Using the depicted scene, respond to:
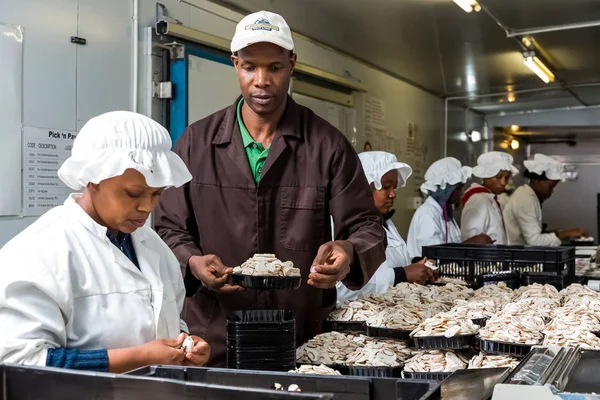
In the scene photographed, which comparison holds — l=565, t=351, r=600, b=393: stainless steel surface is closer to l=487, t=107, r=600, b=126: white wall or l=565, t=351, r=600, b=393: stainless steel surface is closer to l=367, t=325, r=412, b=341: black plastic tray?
l=367, t=325, r=412, b=341: black plastic tray

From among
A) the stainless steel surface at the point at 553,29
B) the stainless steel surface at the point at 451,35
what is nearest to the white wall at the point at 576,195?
the stainless steel surface at the point at 451,35

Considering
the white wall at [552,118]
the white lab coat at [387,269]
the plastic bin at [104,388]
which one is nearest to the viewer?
the plastic bin at [104,388]

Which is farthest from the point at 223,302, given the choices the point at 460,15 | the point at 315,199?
the point at 460,15

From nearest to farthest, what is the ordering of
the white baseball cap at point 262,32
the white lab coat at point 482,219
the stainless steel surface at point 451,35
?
the white baseball cap at point 262,32 → the stainless steel surface at point 451,35 → the white lab coat at point 482,219

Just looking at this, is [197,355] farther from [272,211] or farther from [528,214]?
[528,214]

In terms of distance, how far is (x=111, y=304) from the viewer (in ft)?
5.56

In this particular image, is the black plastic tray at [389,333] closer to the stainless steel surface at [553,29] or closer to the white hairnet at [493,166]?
the white hairnet at [493,166]

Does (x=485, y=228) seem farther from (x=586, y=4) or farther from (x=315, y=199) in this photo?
(x=315, y=199)

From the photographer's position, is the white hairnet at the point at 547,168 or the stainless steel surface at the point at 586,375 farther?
the white hairnet at the point at 547,168

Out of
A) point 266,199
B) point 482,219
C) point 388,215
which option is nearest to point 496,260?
point 388,215

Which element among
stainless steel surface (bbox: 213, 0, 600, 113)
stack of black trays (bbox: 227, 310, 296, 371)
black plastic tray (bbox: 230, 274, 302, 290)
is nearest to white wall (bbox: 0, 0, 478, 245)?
stainless steel surface (bbox: 213, 0, 600, 113)

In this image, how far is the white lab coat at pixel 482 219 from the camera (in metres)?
6.27

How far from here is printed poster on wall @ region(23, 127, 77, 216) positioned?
3.33 metres

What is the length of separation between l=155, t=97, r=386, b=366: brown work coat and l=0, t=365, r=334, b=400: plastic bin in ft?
3.86
